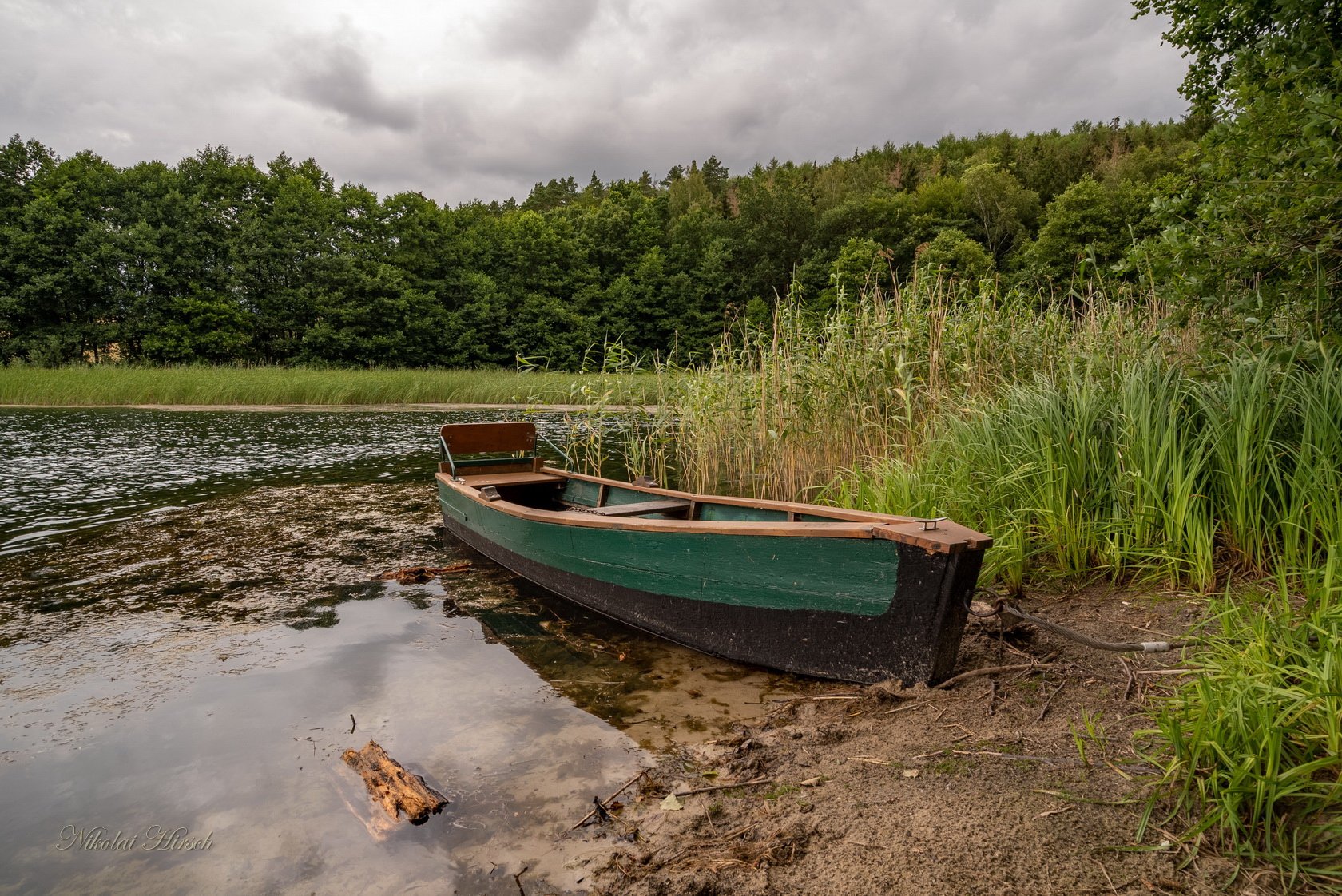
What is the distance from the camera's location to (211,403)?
1847 centimetres

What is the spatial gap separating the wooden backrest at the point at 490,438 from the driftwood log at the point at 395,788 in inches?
171

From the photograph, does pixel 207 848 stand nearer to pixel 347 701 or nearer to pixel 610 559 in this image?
pixel 347 701

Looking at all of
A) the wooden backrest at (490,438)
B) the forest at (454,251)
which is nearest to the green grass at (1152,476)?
the wooden backrest at (490,438)

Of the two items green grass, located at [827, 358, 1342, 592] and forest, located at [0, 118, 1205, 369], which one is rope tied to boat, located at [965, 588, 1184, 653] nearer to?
green grass, located at [827, 358, 1342, 592]

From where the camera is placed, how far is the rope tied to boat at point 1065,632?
7.38 ft

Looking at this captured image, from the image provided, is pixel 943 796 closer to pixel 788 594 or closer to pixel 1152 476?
pixel 788 594

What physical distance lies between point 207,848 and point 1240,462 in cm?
426

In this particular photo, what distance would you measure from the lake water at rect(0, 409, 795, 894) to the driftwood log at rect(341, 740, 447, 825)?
5 centimetres

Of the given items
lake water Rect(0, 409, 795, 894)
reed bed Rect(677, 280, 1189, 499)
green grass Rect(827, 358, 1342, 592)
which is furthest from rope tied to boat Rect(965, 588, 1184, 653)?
reed bed Rect(677, 280, 1189, 499)

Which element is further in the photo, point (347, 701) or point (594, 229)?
point (594, 229)

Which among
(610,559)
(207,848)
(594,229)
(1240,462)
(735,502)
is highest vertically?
(594,229)

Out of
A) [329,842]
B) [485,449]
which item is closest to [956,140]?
[485,449]

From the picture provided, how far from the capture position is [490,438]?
7.19m

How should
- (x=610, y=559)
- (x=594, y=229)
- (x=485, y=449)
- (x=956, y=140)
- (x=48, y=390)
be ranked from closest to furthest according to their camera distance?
(x=610, y=559) → (x=485, y=449) → (x=48, y=390) → (x=594, y=229) → (x=956, y=140)
